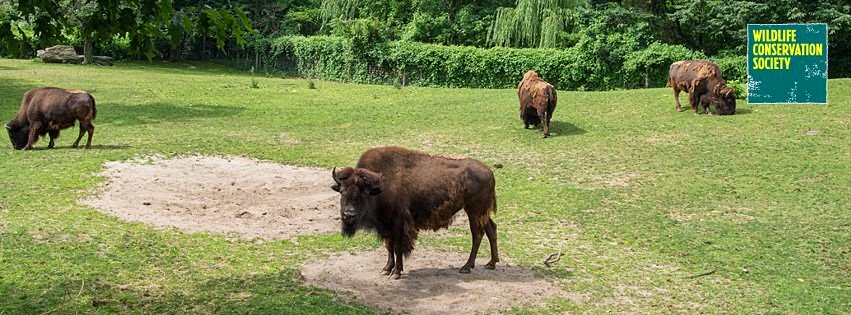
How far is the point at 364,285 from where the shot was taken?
30.3ft

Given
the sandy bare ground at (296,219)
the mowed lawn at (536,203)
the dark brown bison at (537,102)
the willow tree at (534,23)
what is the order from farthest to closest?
the willow tree at (534,23), the dark brown bison at (537,102), the mowed lawn at (536,203), the sandy bare ground at (296,219)

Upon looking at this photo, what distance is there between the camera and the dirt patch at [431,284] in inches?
343

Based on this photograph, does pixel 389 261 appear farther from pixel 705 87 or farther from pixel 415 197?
pixel 705 87

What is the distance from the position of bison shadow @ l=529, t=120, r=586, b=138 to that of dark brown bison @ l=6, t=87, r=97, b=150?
979 cm

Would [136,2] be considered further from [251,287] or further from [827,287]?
[827,287]

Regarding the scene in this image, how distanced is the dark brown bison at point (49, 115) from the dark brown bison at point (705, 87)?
13.7 m

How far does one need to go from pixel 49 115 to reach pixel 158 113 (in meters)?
6.65

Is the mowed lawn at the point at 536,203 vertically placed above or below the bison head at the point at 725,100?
below


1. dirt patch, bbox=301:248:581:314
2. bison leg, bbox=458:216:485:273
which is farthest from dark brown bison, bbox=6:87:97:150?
bison leg, bbox=458:216:485:273

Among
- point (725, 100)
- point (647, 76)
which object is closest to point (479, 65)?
point (647, 76)

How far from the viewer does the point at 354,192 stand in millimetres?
8852

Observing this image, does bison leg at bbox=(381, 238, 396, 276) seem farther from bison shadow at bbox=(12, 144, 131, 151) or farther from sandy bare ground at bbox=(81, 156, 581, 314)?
bison shadow at bbox=(12, 144, 131, 151)

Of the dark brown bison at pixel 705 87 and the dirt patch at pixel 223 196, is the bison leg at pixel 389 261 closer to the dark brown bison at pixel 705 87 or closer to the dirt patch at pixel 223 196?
the dirt patch at pixel 223 196

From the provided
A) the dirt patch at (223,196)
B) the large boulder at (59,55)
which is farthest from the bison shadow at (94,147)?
the large boulder at (59,55)
